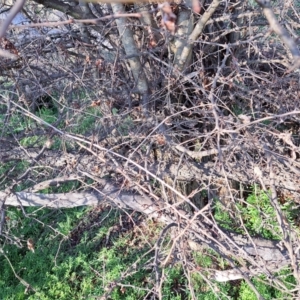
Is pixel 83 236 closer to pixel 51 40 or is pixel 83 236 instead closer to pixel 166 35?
pixel 51 40

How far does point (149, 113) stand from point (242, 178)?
0.71m

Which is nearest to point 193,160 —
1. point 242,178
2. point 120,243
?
point 242,178

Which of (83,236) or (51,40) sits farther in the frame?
(83,236)

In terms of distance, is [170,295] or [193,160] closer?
[193,160]

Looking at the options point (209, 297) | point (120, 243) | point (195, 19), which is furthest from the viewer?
point (120, 243)

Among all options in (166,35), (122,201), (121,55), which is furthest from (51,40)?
(122,201)

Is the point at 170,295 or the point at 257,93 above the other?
the point at 257,93

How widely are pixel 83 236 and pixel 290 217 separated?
210cm

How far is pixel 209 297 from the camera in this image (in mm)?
3541

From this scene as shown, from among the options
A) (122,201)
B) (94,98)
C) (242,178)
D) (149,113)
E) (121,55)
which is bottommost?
(242,178)

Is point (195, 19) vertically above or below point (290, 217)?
above

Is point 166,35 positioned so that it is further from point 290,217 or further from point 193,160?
point 290,217

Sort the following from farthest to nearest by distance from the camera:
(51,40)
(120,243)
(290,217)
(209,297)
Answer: (120,243) < (290,217) < (209,297) < (51,40)

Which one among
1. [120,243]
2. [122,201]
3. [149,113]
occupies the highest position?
[149,113]
